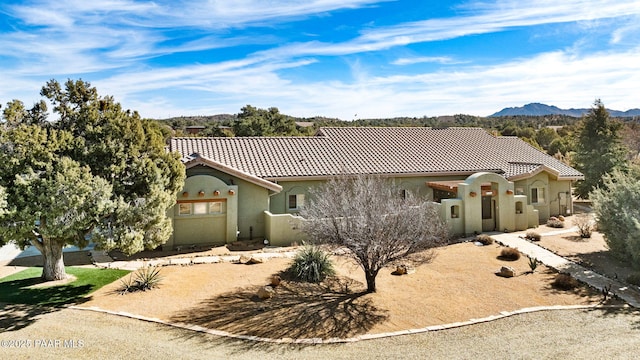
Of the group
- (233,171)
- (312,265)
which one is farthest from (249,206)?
(312,265)

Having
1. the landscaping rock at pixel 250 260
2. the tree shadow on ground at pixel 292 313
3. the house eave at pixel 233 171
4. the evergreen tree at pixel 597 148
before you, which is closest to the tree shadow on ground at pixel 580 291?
the tree shadow on ground at pixel 292 313

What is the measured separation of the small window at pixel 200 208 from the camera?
76.5 feet

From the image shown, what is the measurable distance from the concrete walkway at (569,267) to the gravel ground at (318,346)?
2989mm

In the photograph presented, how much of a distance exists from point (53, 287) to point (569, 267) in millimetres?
23008

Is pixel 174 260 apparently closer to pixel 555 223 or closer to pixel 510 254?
pixel 510 254

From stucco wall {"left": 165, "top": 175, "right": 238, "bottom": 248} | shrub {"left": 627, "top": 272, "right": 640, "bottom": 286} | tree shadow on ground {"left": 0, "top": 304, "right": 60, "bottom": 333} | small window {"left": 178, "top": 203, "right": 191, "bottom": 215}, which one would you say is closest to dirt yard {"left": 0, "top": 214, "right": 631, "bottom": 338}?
shrub {"left": 627, "top": 272, "right": 640, "bottom": 286}

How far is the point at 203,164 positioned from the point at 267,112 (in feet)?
192

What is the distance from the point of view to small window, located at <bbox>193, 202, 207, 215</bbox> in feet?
76.5

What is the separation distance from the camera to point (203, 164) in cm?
2356

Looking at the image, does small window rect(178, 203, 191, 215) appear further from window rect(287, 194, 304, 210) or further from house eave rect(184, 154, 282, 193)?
window rect(287, 194, 304, 210)

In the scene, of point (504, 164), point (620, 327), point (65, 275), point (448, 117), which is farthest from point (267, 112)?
point (448, 117)

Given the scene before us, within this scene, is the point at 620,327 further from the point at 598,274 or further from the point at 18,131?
the point at 18,131

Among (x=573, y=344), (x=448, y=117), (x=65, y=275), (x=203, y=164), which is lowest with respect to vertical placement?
(x=573, y=344)

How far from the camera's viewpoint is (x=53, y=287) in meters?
15.7
